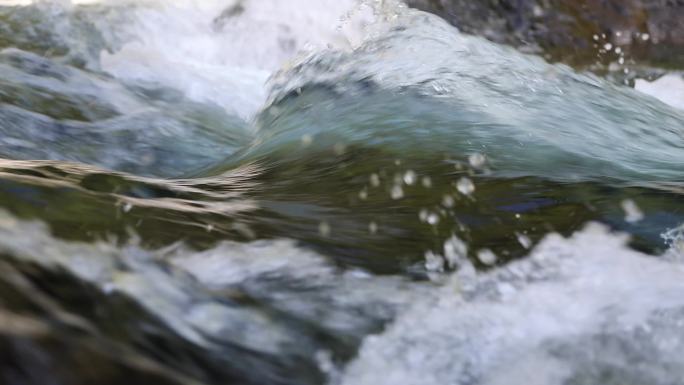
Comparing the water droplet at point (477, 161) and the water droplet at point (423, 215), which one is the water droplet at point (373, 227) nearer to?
the water droplet at point (423, 215)

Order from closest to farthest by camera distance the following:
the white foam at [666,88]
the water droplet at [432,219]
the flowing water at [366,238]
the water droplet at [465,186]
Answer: the flowing water at [366,238] → the water droplet at [432,219] → the water droplet at [465,186] → the white foam at [666,88]

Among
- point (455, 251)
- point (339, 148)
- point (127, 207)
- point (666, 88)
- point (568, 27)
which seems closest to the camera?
point (127, 207)

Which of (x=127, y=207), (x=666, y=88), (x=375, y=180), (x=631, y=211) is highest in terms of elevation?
(x=127, y=207)

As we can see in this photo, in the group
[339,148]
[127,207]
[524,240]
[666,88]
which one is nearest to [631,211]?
[524,240]

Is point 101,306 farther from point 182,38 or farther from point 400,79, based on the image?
→ point 182,38

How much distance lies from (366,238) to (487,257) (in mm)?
311

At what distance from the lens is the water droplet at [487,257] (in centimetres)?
236

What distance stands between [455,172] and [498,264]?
32.0 inches

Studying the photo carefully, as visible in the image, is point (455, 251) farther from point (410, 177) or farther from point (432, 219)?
point (410, 177)

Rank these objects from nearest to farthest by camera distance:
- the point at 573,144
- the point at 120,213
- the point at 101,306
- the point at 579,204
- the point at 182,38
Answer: the point at 101,306
the point at 120,213
the point at 579,204
the point at 573,144
the point at 182,38

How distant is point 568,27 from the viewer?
8594mm

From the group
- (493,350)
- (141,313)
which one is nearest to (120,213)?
(141,313)

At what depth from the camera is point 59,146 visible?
176 inches


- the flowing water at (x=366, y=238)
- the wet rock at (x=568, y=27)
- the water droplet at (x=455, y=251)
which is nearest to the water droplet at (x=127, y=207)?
the flowing water at (x=366, y=238)
